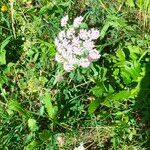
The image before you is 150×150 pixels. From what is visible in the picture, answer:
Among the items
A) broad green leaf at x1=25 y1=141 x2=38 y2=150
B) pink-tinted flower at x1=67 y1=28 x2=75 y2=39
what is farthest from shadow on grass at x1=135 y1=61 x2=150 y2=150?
broad green leaf at x1=25 y1=141 x2=38 y2=150

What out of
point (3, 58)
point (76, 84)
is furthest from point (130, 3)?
point (3, 58)

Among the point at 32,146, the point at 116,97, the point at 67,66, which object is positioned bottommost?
the point at 32,146

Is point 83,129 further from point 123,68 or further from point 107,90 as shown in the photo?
point 123,68

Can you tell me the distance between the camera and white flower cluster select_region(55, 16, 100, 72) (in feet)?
10.6

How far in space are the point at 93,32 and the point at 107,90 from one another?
43 centimetres

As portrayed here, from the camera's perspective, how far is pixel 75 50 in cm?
321

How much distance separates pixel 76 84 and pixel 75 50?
0.39 m

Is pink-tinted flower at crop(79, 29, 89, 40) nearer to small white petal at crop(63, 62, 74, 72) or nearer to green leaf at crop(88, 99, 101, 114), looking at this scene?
small white petal at crop(63, 62, 74, 72)

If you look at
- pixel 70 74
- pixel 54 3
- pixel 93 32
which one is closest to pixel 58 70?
Answer: pixel 70 74

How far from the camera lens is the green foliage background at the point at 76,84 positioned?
3.27 m

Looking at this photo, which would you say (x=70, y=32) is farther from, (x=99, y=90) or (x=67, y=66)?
(x=99, y=90)

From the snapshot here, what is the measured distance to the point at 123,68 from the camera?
3.41 m

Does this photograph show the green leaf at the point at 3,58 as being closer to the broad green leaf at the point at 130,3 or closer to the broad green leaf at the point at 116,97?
the broad green leaf at the point at 116,97

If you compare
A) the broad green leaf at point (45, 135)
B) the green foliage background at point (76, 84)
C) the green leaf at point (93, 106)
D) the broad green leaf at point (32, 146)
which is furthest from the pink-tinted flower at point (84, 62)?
the broad green leaf at point (32, 146)
